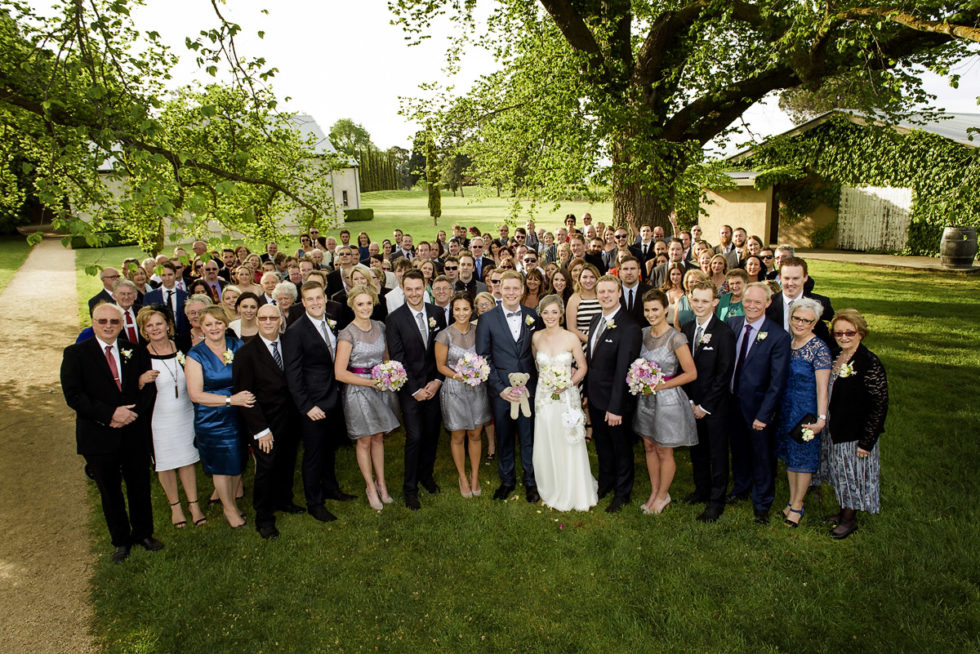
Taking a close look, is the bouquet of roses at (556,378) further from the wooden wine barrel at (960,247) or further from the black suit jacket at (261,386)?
the wooden wine barrel at (960,247)

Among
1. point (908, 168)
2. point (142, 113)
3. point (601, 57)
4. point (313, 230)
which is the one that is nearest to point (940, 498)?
point (142, 113)

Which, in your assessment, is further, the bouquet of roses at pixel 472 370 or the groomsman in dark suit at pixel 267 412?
the bouquet of roses at pixel 472 370

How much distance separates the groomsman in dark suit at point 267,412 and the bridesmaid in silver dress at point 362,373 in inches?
23.6

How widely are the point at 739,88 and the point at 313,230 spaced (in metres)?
11.4

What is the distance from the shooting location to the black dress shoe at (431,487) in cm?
679

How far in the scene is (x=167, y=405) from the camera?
5.79 m

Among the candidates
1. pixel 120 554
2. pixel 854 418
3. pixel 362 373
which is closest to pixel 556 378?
pixel 362 373

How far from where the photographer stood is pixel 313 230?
1449 cm

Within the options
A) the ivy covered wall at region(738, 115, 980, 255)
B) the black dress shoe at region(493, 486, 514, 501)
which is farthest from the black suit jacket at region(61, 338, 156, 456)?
the ivy covered wall at region(738, 115, 980, 255)

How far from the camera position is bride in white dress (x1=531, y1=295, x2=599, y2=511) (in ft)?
19.9

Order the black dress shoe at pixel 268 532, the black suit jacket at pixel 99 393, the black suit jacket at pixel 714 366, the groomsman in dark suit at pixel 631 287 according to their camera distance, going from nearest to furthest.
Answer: the black suit jacket at pixel 99 393, the black suit jacket at pixel 714 366, the black dress shoe at pixel 268 532, the groomsman in dark suit at pixel 631 287

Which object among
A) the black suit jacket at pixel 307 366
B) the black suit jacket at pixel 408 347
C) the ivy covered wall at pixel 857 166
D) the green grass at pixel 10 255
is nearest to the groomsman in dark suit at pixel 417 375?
the black suit jacket at pixel 408 347

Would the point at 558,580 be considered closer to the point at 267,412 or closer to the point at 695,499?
the point at 695,499

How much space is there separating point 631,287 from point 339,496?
4.93 m
